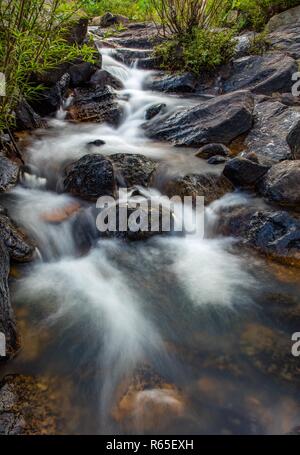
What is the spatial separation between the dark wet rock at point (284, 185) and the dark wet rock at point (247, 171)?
0.17 meters

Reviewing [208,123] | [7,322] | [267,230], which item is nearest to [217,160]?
[208,123]

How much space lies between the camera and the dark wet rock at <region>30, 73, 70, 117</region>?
6.82 metres

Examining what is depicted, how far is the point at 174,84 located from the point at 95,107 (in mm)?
2485

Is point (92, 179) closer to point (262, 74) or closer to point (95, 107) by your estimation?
point (95, 107)

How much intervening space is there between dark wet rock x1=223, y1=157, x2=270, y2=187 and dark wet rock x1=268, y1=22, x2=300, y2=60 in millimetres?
5159

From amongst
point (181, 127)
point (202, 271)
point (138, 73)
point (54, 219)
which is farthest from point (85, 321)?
point (138, 73)

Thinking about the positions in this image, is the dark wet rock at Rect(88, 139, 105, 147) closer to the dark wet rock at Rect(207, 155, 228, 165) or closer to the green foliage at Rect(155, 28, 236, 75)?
→ the dark wet rock at Rect(207, 155, 228, 165)

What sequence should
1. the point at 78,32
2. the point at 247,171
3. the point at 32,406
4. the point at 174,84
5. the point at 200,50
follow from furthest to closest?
1. the point at 174,84
2. the point at 200,50
3. the point at 78,32
4. the point at 247,171
5. the point at 32,406

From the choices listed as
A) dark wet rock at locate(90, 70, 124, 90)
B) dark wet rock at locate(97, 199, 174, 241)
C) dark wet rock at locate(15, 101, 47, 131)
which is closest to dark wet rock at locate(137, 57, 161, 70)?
dark wet rock at locate(90, 70, 124, 90)

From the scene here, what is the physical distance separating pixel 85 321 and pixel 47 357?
0.51m

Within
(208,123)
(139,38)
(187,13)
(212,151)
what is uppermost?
(139,38)

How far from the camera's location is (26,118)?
20.2 feet

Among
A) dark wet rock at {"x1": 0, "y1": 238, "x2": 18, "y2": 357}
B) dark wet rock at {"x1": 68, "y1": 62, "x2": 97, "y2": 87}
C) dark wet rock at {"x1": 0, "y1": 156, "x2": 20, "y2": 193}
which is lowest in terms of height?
dark wet rock at {"x1": 0, "y1": 238, "x2": 18, "y2": 357}

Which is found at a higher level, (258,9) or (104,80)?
(258,9)
